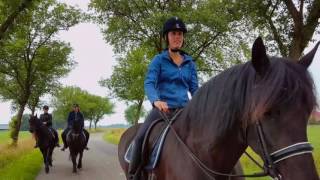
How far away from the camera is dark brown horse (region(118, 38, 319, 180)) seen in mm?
2910

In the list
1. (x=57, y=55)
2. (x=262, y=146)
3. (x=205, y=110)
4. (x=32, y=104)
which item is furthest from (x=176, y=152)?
(x=32, y=104)

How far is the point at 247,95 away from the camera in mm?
3301

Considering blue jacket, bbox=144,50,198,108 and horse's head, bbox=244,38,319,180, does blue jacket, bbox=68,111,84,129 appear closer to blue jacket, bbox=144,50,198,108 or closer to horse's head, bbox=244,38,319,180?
blue jacket, bbox=144,50,198,108

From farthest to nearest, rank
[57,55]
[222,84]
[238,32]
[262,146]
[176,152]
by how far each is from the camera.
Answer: [57,55] < [238,32] < [176,152] < [222,84] < [262,146]

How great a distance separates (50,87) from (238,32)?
19.8 meters

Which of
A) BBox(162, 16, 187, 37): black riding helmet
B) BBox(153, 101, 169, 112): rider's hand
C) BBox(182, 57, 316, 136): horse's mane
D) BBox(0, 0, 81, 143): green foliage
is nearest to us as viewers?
BBox(182, 57, 316, 136): horse's mane

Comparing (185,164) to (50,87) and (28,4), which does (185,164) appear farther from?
(50,87)

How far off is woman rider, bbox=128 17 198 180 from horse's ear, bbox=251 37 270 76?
1735 millimetres

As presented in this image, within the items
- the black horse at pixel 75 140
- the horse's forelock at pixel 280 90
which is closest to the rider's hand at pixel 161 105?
the horse's forelock at pixel 280 90

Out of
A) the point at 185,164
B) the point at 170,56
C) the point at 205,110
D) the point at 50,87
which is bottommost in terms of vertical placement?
the point at 185,164

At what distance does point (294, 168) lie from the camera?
2.83m

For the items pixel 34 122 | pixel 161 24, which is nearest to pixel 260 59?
pixel 34 122

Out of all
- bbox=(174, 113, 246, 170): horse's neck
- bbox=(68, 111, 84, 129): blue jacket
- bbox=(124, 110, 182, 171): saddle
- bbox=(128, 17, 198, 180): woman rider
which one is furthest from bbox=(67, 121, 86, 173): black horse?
bbox=(174, 113, 246, 170): horse's neck

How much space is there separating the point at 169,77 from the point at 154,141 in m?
0.70
